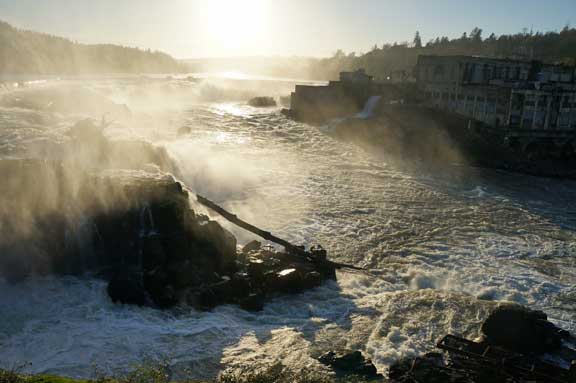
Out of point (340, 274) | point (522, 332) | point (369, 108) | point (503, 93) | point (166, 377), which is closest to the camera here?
point (166, 377)

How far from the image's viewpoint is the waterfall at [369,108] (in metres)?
55.5

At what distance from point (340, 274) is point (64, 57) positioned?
127 meters

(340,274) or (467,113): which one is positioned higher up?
(467,113)

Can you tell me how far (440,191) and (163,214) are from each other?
2138 cm

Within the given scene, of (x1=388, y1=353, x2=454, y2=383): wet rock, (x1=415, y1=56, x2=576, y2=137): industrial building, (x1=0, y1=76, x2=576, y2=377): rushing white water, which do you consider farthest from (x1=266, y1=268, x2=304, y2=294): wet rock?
(x1=415, y1=56, x2=576, y2=137): industrial building

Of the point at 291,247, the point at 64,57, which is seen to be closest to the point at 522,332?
the point at 291,247

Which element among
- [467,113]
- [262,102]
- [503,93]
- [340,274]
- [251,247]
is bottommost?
[340,274]

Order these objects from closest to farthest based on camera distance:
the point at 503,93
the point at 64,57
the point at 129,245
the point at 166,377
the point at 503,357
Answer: the point at 166,377 < the point at 503,357 < the point at 129,245 < the point at 503,93 < the point at 64,57

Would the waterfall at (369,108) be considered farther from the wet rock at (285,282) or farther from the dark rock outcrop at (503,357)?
the dark rock outcrop at (503,357)

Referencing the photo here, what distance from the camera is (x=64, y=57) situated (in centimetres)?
12525

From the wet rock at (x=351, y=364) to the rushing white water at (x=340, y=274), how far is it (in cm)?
51

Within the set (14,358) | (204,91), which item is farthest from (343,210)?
(204,91)

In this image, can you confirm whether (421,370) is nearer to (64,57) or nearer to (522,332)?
(522,332)

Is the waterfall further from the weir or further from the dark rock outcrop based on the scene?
the dark rock outcrop
